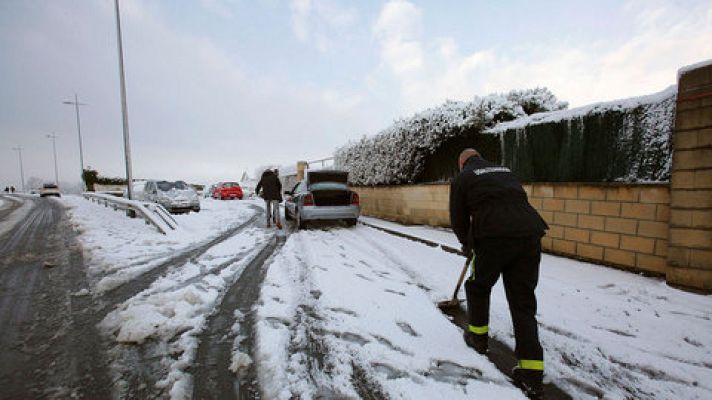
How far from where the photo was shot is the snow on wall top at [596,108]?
15.5 feet

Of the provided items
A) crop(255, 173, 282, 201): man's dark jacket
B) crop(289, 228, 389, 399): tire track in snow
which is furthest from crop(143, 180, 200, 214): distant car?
crop(289, 228, 389, 399): tire track in snow

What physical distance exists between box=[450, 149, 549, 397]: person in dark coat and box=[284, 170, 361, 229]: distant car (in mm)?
6849

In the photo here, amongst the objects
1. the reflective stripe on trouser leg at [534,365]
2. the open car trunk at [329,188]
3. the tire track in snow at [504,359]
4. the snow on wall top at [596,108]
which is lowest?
the tire track in snow at [504,359]

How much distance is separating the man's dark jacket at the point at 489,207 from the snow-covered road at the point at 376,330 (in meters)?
1.06

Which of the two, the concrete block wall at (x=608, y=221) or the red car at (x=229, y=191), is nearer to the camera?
the concrete block wall at (x=608, y=221)

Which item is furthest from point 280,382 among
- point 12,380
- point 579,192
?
point 579,192

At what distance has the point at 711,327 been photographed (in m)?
3.15

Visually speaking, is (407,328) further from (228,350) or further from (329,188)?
(329,188)

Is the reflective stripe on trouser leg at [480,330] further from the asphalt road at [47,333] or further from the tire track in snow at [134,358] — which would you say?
the asphalt road at [47,333]

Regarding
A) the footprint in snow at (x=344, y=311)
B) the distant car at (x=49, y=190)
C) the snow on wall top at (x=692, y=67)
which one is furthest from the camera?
the distant car at (x=49, y=190)

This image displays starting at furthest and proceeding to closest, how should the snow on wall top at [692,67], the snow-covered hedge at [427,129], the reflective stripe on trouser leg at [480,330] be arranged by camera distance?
the snow-covered hedge at [427,129] → the snow on wall top at [692,67] → the reflective stripe on trouser leg at [480,330]

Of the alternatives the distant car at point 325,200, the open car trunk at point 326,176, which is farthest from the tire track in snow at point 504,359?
the open car trunk at point 326,176

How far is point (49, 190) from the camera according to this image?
30.7 meters

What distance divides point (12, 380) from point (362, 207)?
481 inches
